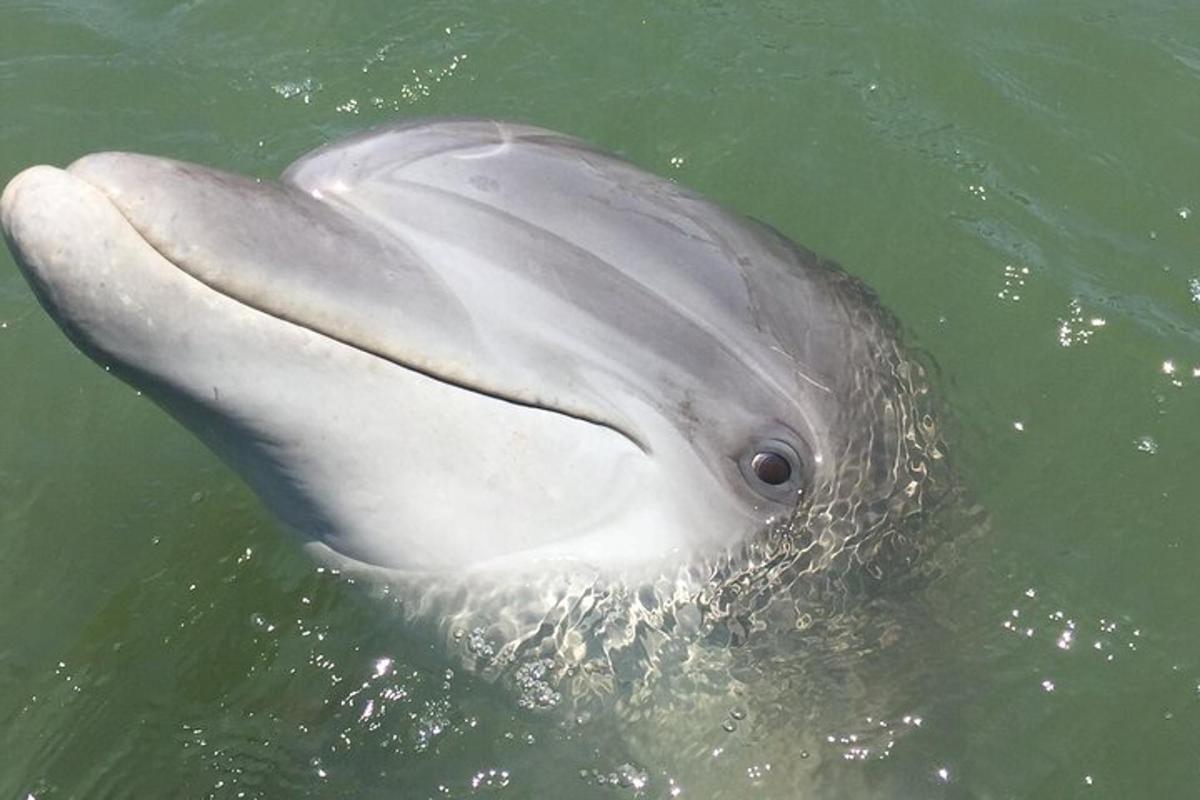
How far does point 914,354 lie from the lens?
587cm

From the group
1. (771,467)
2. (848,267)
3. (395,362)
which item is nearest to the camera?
(395,362)

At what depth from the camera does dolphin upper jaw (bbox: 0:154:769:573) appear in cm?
396

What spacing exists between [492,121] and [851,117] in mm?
4558

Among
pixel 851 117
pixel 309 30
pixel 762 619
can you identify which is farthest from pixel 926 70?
pixel 762 619

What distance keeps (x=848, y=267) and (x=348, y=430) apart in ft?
14.5

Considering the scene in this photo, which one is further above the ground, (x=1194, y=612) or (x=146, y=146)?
(x=146, y=146)

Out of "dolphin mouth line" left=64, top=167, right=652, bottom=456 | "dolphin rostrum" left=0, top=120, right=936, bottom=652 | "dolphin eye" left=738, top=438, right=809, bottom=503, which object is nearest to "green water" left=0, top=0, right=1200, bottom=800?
"dolphin rostrum" left=0, top=120, right=936, bottom=652

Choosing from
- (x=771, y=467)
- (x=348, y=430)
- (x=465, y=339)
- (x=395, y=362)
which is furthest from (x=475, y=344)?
(x=771, y=467)

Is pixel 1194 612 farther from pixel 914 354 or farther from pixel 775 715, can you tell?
pixel 775 715

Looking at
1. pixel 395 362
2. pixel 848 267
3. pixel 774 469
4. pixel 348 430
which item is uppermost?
pixel 395 362

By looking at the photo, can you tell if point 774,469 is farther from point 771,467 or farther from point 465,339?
point 465,339

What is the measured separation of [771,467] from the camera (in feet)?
16.3

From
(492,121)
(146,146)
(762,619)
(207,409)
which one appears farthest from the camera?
(146,146)

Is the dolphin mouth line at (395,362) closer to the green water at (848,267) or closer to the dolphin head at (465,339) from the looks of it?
the dolphin head at (465,339)
